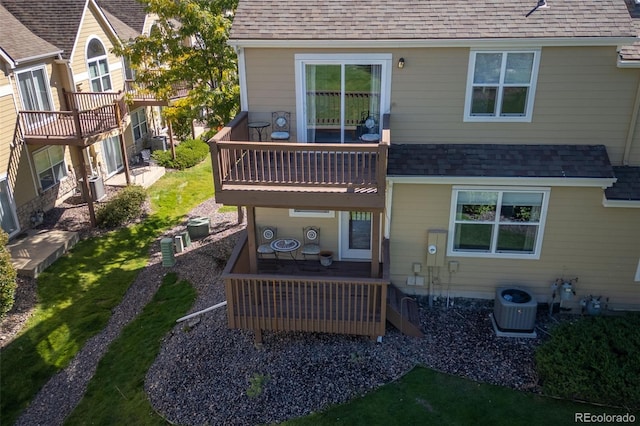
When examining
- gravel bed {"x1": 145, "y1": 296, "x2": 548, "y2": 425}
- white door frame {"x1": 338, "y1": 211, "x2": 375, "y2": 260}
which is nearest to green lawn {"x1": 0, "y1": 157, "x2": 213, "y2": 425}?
gravel bed {"x1": 145, "y1": 296, "x2": 548, "y2": 425}

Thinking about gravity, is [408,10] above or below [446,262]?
above

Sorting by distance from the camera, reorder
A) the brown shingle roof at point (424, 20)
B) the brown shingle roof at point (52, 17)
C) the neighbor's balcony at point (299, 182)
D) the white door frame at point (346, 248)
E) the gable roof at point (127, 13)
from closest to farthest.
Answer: the neighbor's balcony at point (299, 182) → the brown shingle roof at point (424, 20) → the white door frame at point (346, 248) → the brown shingle roof at point (52, 17) → the gable roof at point (127, 13)

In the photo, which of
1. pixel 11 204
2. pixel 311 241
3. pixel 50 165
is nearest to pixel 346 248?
pixel 311 241

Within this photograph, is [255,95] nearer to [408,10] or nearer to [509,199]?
[408,10]

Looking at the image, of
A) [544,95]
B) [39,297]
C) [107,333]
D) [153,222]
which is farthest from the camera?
[153,222]

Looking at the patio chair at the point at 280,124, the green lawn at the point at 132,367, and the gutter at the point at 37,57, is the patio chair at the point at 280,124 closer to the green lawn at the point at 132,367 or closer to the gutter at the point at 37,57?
the green lawn at the point at 132,367

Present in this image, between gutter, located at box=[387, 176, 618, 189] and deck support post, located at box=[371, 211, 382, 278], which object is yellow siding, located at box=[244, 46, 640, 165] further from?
deck support post, located at box=[371, 211, 382, 278]

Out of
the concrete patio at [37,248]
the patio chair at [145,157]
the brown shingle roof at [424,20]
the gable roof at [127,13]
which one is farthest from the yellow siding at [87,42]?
the brown shingle roof at [424,20]

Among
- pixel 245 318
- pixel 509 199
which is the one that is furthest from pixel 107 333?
pixel 509 199
